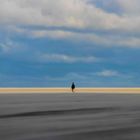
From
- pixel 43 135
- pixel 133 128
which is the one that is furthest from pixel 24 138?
pixel 133 128

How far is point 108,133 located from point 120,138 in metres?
2.44

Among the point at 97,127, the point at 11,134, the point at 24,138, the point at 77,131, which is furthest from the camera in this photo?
the point at 97,127

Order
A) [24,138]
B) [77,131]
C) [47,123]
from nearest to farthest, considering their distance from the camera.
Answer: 1. [24,138]
2. [77,131]
3. [47,123]

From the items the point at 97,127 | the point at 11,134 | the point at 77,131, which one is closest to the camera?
the point at 11,134

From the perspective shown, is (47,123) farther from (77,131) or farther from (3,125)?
(77,131)

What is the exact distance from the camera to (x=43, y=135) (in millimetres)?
28000

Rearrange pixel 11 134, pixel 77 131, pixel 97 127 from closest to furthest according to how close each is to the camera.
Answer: pixel 11 134 → pixel 77 131 → pixel 97 127

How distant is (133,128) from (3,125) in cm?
919

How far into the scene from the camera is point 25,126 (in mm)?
33344

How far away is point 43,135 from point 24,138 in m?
1.63

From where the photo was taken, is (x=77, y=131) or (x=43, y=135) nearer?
(x=43, y=135)

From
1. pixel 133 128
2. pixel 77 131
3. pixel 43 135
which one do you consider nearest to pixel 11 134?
pixel 43 135

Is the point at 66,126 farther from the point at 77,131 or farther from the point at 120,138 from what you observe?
the point at 120,138

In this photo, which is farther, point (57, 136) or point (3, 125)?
point (3, 125)
